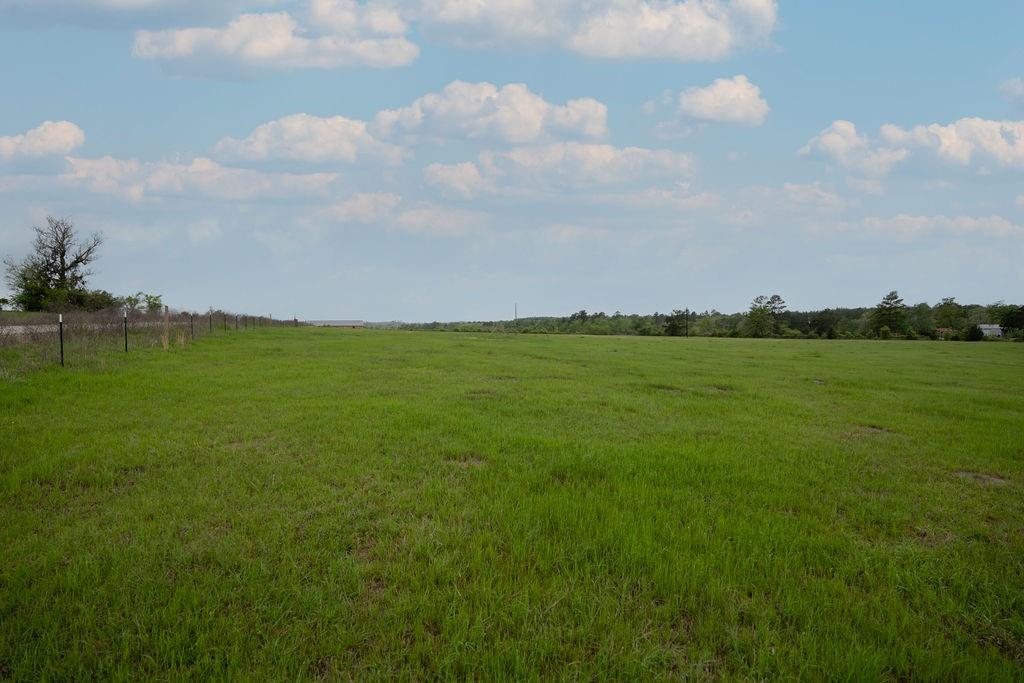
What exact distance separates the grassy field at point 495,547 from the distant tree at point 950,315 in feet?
308

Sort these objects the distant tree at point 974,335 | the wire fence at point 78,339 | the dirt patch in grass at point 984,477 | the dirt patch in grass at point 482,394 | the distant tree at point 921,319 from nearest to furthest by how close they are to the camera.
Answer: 1. the dirt patch in grass at point 984,477
2. the dirt patch in grass at point 482,394
3. the wire fence at point 78,339
4. the distant tree at point 974,335
5. the distant tree at point 921,319

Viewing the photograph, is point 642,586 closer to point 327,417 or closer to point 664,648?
point 664,648

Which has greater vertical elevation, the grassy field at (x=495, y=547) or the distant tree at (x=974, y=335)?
the distant tree at (x=974, y=335)

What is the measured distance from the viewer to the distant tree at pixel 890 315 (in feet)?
249

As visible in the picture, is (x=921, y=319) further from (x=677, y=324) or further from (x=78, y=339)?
(x=78, y=339)

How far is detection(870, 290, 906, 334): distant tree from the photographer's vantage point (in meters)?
75.9

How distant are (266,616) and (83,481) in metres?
3.52

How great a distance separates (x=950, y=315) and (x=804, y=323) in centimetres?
2006

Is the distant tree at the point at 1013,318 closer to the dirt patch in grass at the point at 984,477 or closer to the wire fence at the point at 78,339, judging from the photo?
the dirt patch in grass at the point at 984,477

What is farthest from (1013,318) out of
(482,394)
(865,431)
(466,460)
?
(466,460)

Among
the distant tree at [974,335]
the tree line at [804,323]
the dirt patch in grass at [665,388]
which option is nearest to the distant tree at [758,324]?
the tree line at [804,323]

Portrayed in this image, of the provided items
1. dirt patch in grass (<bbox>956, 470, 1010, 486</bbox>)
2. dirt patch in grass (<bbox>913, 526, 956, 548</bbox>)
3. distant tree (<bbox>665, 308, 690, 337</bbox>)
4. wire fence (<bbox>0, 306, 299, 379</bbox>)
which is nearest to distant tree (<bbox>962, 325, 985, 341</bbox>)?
distant tree (<bbox>665, 308, 690, 337</bbox>)

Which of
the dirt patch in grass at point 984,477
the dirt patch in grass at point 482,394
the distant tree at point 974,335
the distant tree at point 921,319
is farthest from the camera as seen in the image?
the distant tree at point 921,319

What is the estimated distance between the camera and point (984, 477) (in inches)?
243
